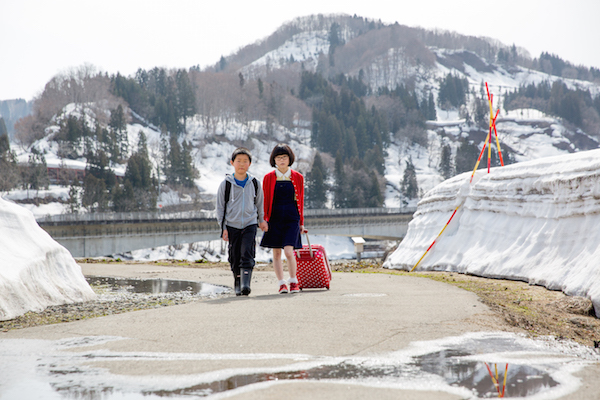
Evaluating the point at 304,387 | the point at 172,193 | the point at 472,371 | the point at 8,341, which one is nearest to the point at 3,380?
the point at 8,341

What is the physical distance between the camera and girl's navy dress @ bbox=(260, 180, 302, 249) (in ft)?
22.1

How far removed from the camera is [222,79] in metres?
134

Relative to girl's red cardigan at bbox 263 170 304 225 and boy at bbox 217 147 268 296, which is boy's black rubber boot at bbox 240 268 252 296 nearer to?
boy at bbox 217 147 268 296

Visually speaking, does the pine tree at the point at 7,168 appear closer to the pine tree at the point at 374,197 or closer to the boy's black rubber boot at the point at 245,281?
A: the pine tree at the point at 374,197

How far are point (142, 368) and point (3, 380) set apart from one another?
2.31 ft

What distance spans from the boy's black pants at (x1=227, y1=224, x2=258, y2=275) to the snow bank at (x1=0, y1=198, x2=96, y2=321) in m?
2.01

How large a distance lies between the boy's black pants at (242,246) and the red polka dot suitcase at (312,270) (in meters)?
0.95

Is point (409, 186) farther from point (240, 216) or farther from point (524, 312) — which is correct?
point (524, 312)

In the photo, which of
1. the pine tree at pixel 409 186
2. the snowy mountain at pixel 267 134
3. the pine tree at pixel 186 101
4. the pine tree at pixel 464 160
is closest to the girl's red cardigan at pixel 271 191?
the snowy mountain at pixel 267 134

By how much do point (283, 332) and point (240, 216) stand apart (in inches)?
118

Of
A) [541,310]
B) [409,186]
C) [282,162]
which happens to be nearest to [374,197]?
[409,186]

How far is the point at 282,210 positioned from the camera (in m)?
6.81

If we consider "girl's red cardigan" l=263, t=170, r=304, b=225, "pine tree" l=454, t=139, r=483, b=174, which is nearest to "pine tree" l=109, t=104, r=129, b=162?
"pine tree" l=454, t=139, r=483, b=174

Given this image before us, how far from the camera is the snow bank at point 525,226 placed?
6.59m
